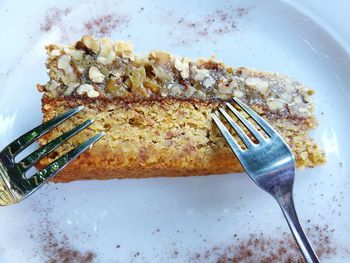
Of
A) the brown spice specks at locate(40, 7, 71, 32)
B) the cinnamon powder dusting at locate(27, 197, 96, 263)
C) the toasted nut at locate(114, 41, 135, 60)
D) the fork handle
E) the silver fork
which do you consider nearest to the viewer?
the fork handle

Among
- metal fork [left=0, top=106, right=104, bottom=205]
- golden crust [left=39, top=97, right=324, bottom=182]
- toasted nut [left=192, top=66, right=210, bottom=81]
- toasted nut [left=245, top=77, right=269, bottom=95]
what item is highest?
toasted nut [left=245, top=77, right=269, bottom=95]

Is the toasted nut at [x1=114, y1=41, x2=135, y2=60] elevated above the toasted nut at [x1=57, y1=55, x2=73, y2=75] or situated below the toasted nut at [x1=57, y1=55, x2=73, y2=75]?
above

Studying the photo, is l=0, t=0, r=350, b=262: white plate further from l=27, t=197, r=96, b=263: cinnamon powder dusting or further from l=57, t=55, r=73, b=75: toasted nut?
l=57, t=55, r=73, b=75: toasted nut

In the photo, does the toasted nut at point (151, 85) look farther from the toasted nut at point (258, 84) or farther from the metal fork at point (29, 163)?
the toasted nut at point (258, 84)

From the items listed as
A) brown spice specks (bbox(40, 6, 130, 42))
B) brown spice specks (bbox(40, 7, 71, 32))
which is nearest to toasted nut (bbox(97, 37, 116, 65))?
brown spice specks (bbox(40, 6, 130, 42))

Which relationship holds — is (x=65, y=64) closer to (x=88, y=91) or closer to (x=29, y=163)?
(x=88, y=91)

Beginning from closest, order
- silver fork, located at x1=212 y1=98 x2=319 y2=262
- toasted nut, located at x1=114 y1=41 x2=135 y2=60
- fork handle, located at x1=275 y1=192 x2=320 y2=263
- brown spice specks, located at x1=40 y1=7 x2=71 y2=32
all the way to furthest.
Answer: fork handle, located at x1=275 y1=192 x2=320 y2=263, silver fork, located at x1=212 y1=98 x2=319 y2=262, toasted nut, located at x1=114 y1=41 x2=135 y2=60, brown spice specks, located at x1=40 y1=7 x2=71 y2=32

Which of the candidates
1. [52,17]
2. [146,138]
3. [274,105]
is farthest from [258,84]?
[52,17]

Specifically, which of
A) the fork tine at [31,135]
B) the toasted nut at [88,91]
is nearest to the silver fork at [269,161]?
the toasted nut at [88,91]
